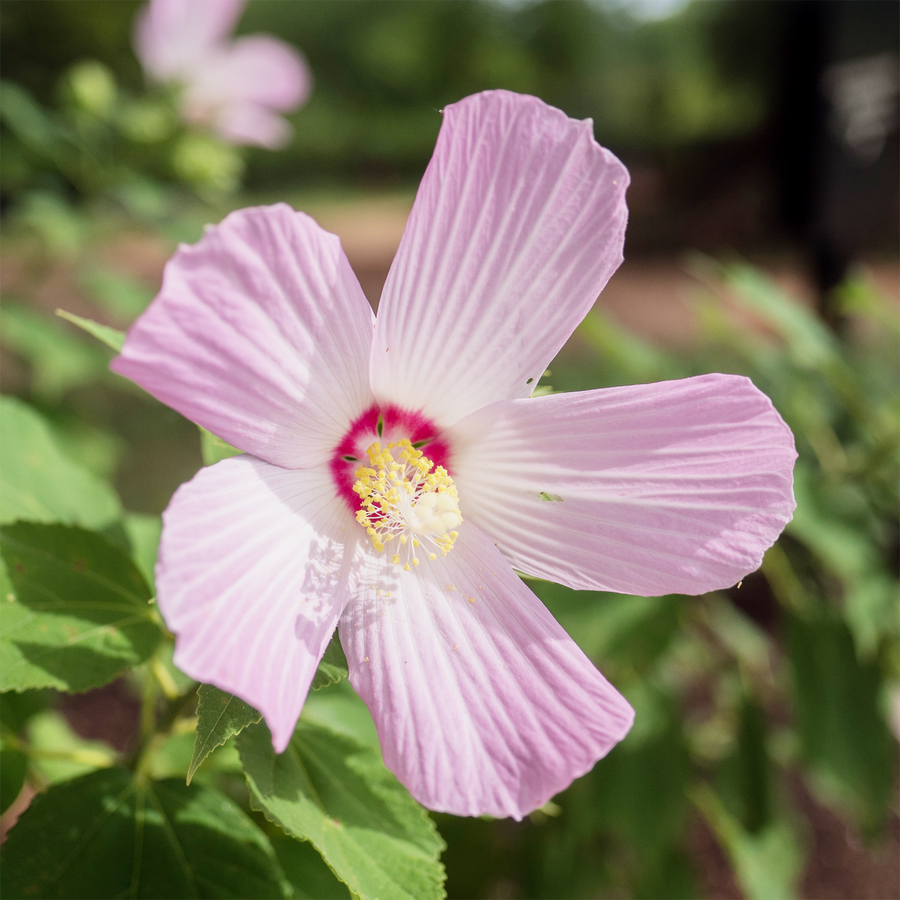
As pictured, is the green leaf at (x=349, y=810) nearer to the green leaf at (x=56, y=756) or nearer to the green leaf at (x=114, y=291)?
the green leaf at (x=56, y=756)

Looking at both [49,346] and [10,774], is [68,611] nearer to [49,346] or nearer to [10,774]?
[10,774]

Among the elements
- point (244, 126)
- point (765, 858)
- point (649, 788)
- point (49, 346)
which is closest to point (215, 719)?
point (649, 788)

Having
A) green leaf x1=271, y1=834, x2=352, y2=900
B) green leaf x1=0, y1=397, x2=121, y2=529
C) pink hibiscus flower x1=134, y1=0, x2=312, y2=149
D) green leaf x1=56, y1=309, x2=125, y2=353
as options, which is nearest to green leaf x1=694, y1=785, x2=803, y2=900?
green leaf x1=271, y1=834, x2=352, y2=900

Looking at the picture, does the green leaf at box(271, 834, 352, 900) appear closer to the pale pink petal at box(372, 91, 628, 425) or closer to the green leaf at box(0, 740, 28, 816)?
the green leaf at box(0, 740, 28, 816)

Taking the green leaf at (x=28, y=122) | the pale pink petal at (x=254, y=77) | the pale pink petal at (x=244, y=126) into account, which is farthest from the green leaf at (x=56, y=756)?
the pale pink petal at (x=254, y=77)

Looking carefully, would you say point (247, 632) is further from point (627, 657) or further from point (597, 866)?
point (597, 866)

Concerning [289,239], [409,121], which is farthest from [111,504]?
[409,121]

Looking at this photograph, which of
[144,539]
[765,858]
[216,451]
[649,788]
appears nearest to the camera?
[216,451]
